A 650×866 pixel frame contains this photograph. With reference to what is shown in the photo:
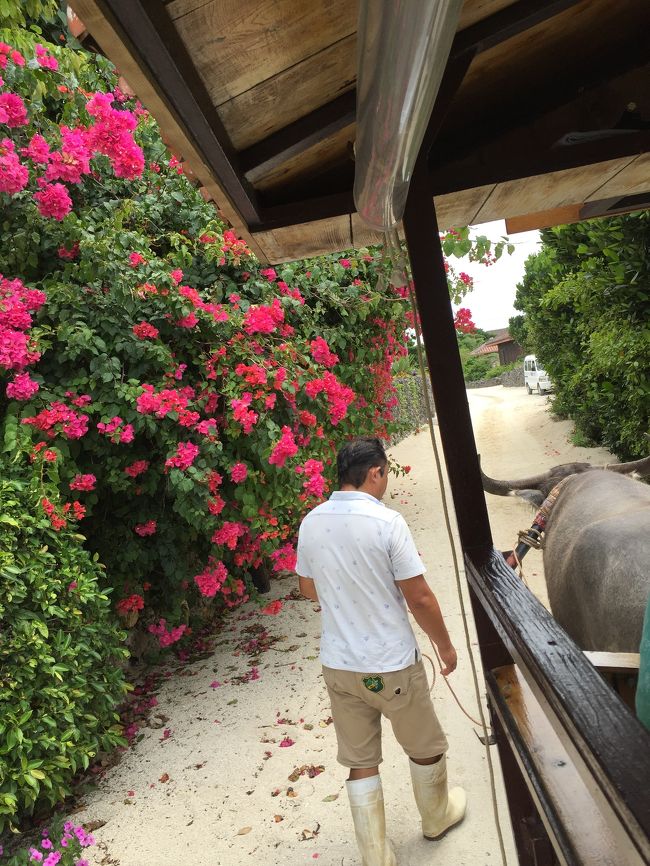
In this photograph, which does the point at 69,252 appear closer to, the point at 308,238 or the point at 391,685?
the point at 308,238

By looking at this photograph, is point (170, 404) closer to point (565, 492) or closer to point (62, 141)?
point (62, 141)

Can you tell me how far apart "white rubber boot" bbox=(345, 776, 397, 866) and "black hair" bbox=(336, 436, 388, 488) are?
1.24 meters

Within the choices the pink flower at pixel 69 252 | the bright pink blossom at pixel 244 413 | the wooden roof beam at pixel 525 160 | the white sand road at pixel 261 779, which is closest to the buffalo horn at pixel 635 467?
the white sand road at pixel 261 779

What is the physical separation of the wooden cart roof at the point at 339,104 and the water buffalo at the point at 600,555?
151 centimetres

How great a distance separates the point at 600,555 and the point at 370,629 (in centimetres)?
119

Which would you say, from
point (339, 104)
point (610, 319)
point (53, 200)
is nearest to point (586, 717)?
point (339, 104)

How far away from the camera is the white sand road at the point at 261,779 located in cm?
308

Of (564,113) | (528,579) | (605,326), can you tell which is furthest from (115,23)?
(605,326)

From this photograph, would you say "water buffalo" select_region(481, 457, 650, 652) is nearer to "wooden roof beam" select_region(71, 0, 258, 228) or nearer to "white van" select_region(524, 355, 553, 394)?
"wooden roof beam" select_region(71, 0, 258, 228)

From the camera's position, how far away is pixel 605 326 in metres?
7.73

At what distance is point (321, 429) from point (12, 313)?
226cm

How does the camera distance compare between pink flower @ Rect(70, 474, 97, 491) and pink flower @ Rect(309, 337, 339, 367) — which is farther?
pink flower @ Rect(309, 337, 339, 367)

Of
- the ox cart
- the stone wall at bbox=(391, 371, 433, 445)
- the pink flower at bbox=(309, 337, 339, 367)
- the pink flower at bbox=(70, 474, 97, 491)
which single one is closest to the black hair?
the ox cart

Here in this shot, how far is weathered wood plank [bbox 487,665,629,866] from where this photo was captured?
4.63ft
